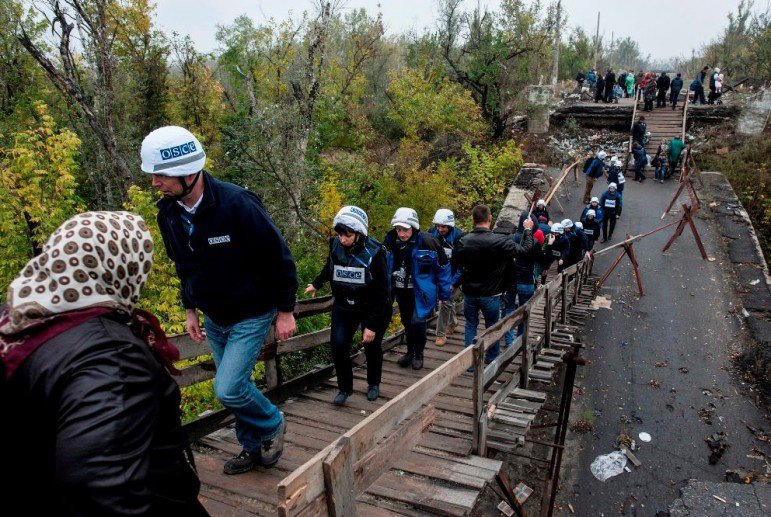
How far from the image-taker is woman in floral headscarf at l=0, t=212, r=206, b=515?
1219mm

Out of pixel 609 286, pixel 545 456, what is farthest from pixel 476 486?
pixel 609 286

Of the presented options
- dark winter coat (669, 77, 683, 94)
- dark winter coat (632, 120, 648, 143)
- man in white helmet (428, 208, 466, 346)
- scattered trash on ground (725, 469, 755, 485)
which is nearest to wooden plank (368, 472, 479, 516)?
man in white helmet (428, 208, 466, 346)

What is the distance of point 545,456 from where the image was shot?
325 inches

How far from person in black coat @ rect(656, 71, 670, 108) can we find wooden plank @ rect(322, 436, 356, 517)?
27.8 metres

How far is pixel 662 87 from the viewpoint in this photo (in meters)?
24.8

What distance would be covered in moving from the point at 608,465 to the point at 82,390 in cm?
812

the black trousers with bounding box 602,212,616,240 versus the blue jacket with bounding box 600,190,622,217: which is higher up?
the blue jacket with bounding box 600,190,622,217

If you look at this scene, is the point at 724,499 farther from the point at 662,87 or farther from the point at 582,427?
the point at 662,87

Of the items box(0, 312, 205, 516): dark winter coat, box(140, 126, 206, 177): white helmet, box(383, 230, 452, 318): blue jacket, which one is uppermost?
box(140, 126, 206, 177): white helmet

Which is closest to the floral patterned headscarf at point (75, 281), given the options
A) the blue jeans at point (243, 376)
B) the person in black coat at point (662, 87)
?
the blue jeans at point (243, 376)

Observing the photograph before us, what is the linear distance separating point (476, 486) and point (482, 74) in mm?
24966

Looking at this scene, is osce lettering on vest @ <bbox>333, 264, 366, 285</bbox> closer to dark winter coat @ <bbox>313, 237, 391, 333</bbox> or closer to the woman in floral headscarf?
dark winter coat @ <bbox>313, 237, 391, 333</bbox>

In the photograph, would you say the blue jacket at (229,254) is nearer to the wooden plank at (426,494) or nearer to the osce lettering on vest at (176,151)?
the osce lettering on vest at (176,151)

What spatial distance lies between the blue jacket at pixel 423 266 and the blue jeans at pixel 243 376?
2.74 metres
